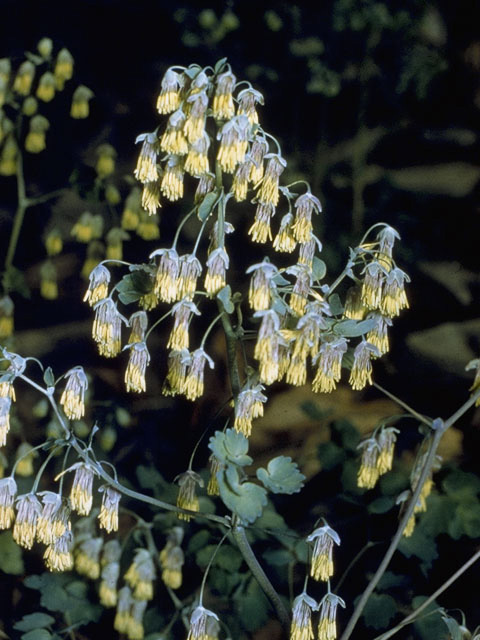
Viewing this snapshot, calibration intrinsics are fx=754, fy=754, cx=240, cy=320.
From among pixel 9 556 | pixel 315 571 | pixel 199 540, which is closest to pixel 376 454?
pixel 315 571

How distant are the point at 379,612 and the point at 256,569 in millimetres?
351

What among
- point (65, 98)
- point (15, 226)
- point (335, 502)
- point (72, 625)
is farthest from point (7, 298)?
point (335, 502)

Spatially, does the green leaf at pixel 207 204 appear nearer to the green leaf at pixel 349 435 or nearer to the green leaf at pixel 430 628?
the green leaf at pixel 349 435

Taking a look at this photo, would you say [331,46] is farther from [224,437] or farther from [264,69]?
[224,437]

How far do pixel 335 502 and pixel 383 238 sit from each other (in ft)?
2.20

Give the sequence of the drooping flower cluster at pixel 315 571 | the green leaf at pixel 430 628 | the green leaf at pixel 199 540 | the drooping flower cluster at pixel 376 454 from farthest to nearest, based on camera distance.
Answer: the green leaf at pixel 199 540
the green leaf at pixel 430 628
the drooping flower cluster at pixel 376 454
the drooping flower cluster at pixel 315 571

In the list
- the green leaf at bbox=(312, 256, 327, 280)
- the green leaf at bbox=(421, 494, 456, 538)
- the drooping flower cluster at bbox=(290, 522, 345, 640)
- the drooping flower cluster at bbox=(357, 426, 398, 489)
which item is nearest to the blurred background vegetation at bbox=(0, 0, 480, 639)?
the green leaf at bbox=(421, 494, 456, 538)

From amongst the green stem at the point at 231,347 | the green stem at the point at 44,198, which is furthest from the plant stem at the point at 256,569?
the green stem at the point at 44,198

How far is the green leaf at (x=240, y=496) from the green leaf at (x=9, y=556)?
76 cm

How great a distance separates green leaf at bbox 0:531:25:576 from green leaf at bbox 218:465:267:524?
0.76 m

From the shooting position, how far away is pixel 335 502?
4.48 ft

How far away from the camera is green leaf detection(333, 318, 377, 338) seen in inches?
31.2

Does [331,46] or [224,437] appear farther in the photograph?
[331,46]

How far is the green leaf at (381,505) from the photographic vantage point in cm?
117
